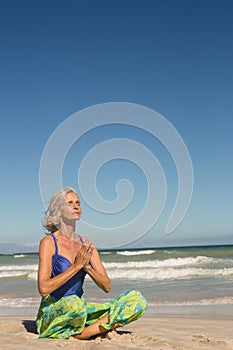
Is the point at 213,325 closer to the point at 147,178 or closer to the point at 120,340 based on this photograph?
the point at 120,340

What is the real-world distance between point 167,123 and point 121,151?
68cm

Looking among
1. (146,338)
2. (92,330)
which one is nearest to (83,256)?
(92,330)

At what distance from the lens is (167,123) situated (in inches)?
213

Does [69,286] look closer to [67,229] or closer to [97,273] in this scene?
[97,273]

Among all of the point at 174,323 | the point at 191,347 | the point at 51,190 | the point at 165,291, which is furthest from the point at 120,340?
the point at 165,291

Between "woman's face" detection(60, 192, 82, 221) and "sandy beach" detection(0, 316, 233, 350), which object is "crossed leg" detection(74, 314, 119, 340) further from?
"woman's face" detection(60, 192, 82, 221)

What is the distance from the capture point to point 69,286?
4398 mm

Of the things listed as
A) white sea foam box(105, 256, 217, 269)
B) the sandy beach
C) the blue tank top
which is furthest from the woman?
white sea foam box(105, 256, 217, 269)

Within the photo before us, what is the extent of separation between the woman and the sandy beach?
147mm

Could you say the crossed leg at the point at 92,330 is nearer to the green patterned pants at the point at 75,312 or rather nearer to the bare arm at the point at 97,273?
the green patterned pants at the point at 75,312

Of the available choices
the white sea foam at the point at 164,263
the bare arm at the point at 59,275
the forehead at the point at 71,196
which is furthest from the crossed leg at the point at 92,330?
the white sea foam at the point at 164,263

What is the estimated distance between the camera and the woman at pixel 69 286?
14.1 ft

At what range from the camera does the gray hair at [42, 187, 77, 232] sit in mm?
4324

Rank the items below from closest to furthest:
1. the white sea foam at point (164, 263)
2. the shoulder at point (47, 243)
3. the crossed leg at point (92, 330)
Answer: the shoulder at point (47, 243)
the crossed leg at point (92, 330)
the white sea foam at point (164, 263)
